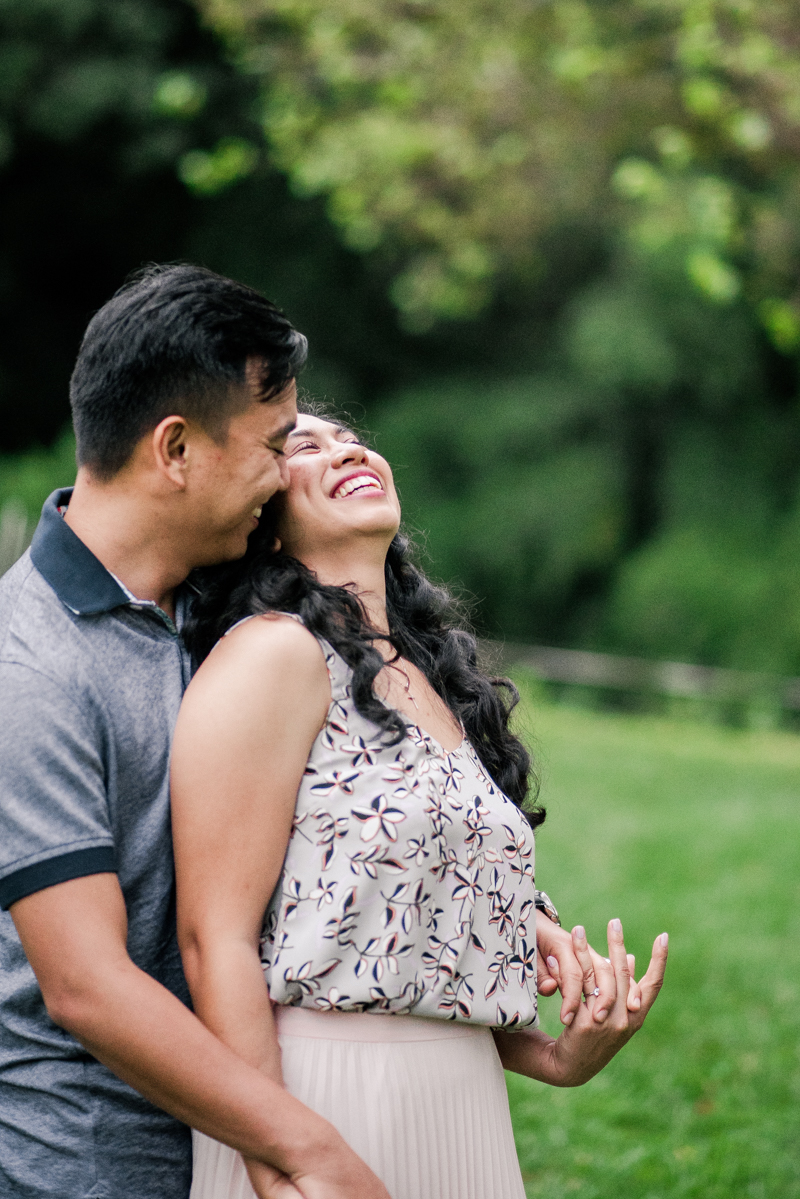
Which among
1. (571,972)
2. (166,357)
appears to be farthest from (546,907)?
(166,357)

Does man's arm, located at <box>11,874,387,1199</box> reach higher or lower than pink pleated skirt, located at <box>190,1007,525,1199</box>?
higher

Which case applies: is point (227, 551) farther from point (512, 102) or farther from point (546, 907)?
point (512, 102)

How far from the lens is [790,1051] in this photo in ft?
14.8

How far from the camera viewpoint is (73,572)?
1.60m

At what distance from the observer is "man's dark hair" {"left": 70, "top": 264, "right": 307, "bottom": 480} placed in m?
1.62

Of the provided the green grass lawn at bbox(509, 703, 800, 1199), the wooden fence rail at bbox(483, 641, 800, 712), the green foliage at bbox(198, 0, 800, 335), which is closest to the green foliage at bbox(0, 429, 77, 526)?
the wooden fence rail at bbox(483, 641, 800, 712)

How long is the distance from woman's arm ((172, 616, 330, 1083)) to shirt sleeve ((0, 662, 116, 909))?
5.1 inches

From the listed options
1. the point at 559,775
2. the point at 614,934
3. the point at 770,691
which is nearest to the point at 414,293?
the point at 559,775

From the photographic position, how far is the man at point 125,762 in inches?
56.0

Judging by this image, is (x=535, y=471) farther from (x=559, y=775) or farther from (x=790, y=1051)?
(x=790, y=1051)

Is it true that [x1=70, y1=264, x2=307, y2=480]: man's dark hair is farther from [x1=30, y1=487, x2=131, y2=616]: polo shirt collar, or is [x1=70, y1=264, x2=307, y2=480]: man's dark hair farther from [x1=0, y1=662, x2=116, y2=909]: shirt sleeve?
[x1=0, y1=662, x2=116, y2=909]: shirt sleeve

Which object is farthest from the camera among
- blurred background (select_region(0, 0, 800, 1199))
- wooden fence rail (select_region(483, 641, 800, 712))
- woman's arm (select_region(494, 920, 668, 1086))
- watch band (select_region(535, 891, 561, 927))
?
wooden fence rail (select_region(483, 641, 800, 712))

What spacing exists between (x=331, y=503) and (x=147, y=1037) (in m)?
0.87

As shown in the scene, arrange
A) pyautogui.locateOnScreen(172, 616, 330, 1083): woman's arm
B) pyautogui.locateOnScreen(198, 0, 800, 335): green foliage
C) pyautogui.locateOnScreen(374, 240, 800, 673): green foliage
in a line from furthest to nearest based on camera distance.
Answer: pyautogui.locateOnScreen(374, 240, 800, 673): green foliage, pyautogui.locateOnScreen(198, 0, 800, 335): green foliage, pyautogui.locateOnScreen(172, 616, 330, 1083): woman's arm
